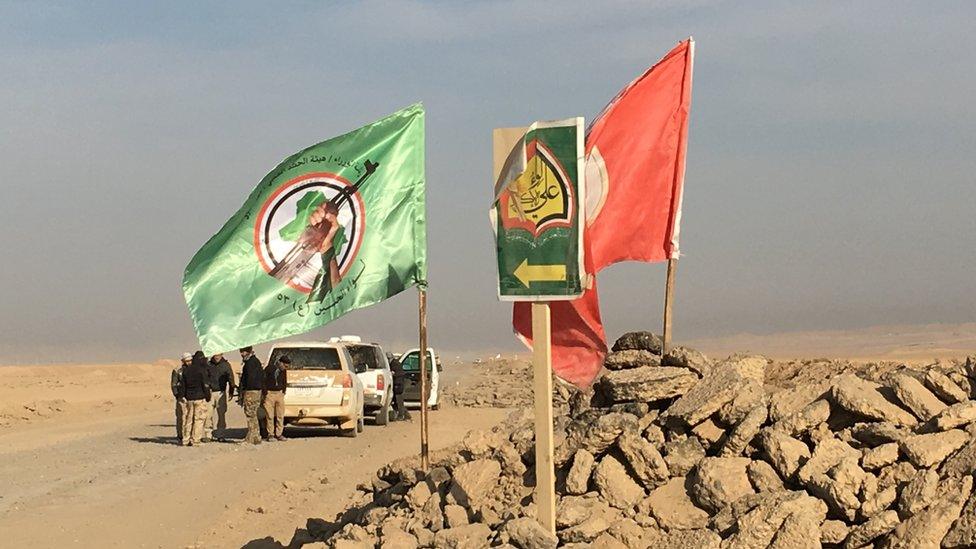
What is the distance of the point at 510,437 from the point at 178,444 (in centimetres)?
1479

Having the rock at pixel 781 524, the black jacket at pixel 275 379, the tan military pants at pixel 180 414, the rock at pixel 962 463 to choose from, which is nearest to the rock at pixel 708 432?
the rock at pixel 781 524

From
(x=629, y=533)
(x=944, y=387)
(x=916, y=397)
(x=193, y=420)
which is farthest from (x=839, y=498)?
(x=193, y=420)

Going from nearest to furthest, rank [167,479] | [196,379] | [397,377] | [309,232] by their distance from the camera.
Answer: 1. [309,232]
2. [167,479]
3. [196,379]
4. [397,377]

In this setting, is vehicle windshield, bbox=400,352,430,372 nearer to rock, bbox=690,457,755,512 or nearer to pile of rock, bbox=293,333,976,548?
pile of rock, bbox=293,333,976,548

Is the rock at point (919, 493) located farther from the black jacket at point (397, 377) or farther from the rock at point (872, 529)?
the black jacket at point (397, 377)

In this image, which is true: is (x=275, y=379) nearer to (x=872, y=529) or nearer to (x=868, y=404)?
(x=868, y=404)

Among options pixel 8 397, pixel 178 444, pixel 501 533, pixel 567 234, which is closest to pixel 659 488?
pixel 501 533

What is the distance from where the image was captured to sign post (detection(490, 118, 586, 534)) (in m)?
9.12

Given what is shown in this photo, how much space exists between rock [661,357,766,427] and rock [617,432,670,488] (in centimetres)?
35

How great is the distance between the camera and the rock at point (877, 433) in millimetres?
9445

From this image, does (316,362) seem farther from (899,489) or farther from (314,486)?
(899,489)

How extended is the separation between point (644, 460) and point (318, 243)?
369 cm

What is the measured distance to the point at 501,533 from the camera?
9258 mm

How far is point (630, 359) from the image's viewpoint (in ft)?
38.1
